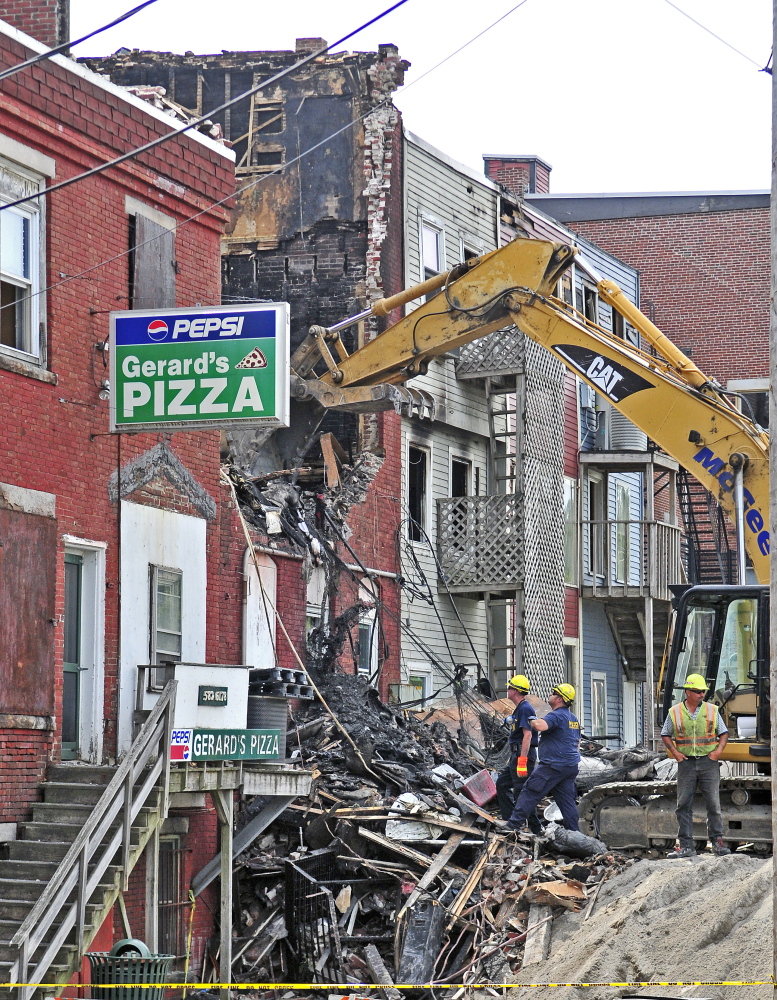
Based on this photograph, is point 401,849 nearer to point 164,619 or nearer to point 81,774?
point 164,619

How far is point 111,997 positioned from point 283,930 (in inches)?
209

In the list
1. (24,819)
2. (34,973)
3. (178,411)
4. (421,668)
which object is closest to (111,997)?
(34,973)

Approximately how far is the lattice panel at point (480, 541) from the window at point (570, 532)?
16.1 ft

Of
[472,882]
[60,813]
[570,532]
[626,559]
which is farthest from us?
[626,559]

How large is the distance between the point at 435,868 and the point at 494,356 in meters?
12.1

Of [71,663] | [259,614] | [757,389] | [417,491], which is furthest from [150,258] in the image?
[757,389]

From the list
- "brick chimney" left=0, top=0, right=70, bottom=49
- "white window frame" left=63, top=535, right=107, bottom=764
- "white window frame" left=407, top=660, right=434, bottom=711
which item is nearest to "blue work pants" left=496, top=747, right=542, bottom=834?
"white window frame" left=63, top=535, right=107, bottom=764

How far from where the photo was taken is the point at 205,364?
14789mm

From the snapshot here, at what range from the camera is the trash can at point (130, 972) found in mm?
12266

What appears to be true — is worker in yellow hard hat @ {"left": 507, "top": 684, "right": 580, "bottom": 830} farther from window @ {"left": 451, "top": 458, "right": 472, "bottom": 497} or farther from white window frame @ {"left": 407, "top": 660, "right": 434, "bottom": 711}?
window @ {"left": 451, "top": 458, "right": 472, "bottom": 497}

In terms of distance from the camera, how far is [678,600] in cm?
1677

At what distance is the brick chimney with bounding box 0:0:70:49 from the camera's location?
1609 cm

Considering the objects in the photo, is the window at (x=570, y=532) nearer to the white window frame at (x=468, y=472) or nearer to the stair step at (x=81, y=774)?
the white window frame at (x=468, y=472)

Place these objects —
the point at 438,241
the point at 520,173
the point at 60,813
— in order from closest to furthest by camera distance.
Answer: the point at 60,813 < the point at 438,241 < the point at 520,173
